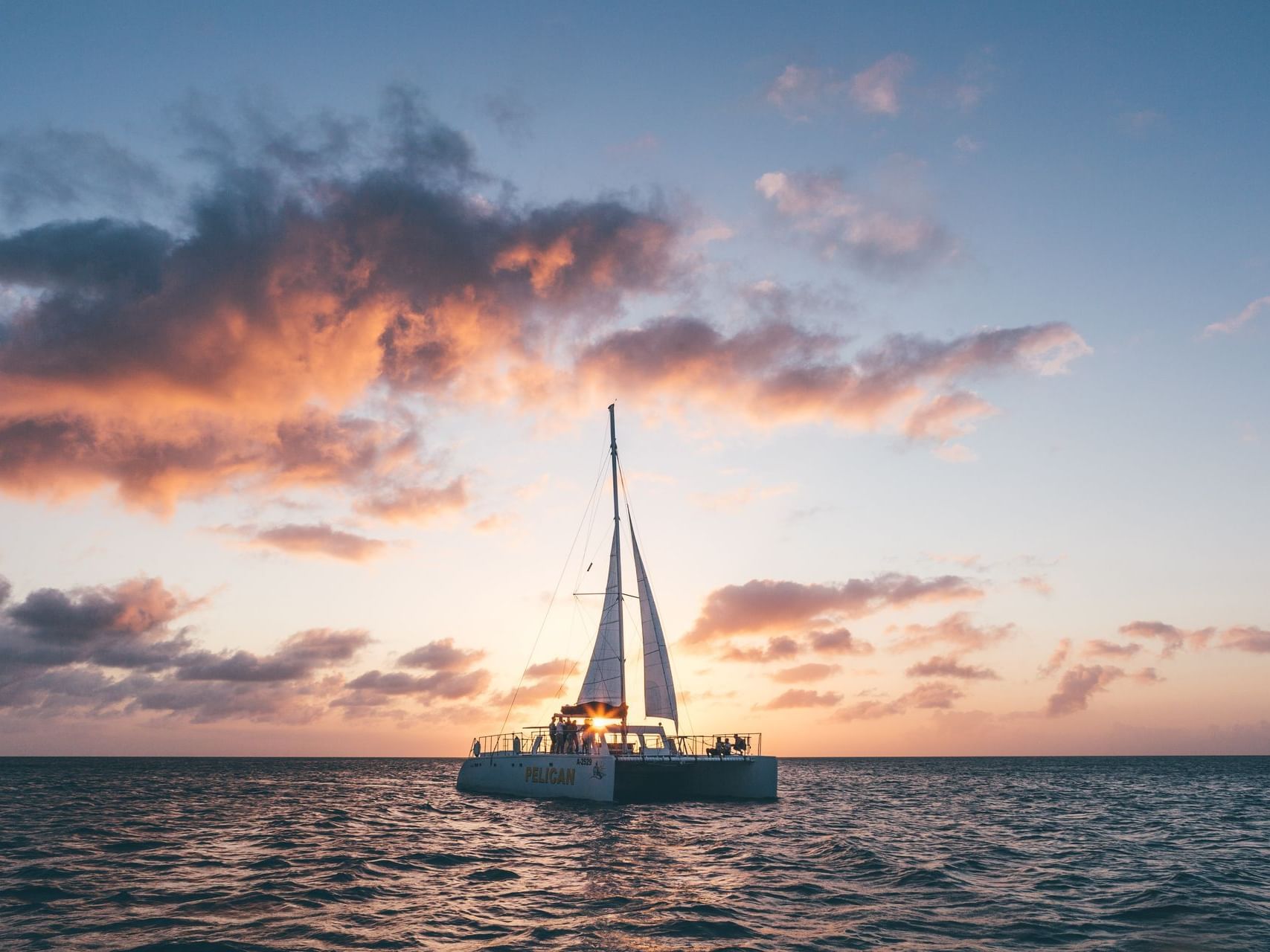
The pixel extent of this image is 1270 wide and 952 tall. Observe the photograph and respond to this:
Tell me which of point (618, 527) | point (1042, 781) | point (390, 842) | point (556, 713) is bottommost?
point (1042, 781)

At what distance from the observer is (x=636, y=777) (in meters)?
39.2

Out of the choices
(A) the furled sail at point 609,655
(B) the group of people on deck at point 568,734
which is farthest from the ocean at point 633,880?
(A) the furled sail at point 609,655

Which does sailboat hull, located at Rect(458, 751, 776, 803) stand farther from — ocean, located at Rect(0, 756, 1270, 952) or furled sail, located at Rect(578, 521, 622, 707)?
furled sail, located at Rect(578, 521, 622, 707)

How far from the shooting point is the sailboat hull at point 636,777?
37.5m

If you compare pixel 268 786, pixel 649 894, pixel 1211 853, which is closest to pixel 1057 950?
pixel 649 894

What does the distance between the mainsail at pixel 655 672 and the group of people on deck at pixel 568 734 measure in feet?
10.6

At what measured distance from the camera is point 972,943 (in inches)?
606

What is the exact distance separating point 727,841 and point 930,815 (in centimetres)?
1846

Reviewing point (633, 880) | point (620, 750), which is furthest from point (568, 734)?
point (633, 880)

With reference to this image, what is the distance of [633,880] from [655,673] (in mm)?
21623

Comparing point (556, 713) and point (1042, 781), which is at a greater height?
point (556, 713)

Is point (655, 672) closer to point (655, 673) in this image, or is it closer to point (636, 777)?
point (655, 673)

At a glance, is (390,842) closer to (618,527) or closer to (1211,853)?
(618,527)

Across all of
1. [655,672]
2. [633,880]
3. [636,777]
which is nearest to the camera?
[633,880]
